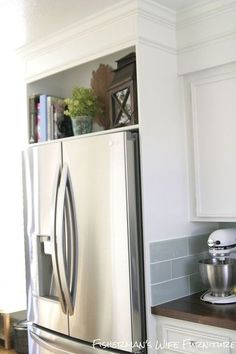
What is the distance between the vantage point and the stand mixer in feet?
7.29

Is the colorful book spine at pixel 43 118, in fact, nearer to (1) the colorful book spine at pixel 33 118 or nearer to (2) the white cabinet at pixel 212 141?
(1) the colorful book spine at pixel 33 118

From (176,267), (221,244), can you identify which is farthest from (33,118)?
(221,244)

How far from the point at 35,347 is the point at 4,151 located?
1.57 meters

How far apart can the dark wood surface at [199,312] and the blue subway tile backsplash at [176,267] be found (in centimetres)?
6

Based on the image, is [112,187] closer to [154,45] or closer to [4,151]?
[154,45]

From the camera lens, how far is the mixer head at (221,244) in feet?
7.38

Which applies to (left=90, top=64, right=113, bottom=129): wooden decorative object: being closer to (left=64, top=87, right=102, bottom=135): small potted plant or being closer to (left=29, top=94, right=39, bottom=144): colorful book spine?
(left=64, top=87, right=102, bottom=135): small potted plant

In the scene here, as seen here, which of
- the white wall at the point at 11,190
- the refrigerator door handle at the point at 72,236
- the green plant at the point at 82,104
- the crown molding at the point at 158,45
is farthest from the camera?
the white wall at the point at 11,190

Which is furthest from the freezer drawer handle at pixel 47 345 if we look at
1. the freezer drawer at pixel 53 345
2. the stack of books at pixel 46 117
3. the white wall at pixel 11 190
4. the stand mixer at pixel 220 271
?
the stack of books at pixel 46 117

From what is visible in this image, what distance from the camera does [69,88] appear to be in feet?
9.96

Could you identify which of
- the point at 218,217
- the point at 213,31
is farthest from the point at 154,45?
the point at 218,217

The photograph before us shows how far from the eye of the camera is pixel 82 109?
8.48 feet

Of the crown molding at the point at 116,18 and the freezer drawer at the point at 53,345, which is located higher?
the crown molding at the point at 116,18

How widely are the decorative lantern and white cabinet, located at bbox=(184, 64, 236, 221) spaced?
0.34 meters
